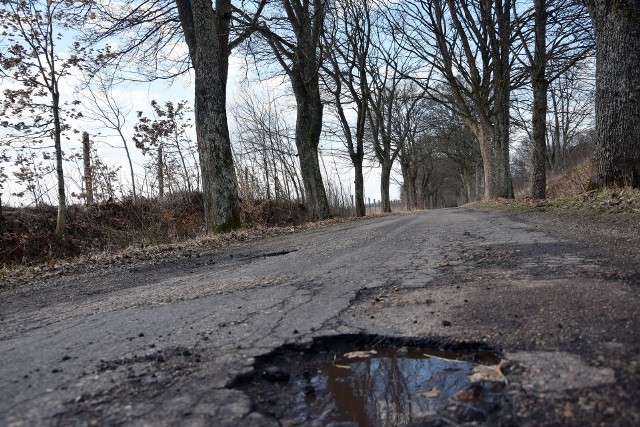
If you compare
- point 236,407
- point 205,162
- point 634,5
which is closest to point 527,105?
point 634,5

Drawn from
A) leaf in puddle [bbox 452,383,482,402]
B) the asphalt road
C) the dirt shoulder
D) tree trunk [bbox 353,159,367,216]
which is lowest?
leaf in puddle [bbox 452,383,482,402]

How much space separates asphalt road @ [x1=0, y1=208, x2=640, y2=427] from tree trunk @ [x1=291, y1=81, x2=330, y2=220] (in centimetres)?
1071

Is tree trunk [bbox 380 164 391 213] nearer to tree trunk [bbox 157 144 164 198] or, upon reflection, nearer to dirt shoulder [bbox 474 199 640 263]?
tree trunk [bbox 157 144 164 198]

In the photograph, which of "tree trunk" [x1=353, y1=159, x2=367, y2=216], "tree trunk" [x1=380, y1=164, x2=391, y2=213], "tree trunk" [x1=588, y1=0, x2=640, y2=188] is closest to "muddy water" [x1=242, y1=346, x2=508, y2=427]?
"tree trunk" [x1=588, y1=0, x2=640, y2=188]

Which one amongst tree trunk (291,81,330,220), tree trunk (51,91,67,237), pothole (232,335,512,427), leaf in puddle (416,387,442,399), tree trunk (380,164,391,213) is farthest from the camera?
tree trunk (380,164,391,213)

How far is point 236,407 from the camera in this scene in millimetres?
1589

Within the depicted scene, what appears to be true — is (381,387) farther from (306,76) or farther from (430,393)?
(306,76)

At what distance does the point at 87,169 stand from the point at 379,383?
1774 centimetres

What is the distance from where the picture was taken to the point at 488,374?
174 centimetres

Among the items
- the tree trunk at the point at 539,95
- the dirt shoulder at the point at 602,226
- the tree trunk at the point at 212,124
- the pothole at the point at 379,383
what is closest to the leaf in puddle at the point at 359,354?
the pothole at the point at 379,383

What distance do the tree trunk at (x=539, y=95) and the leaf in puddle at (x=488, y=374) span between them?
13.2 m

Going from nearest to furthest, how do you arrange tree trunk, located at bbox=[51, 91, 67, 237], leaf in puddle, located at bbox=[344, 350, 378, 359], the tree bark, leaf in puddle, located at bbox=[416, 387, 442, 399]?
leaf in puddle, located at bbox=[416, 387, 442, 399] < leaf in puddle, located at bbox=[344, 350, 378, 359] < tree trunk, located at bbox=[51, 91, 67, 237] < the tree bark

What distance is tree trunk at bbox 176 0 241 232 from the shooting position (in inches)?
384

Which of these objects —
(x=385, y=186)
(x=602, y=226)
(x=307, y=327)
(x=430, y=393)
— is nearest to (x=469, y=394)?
(x=430, y=393)
